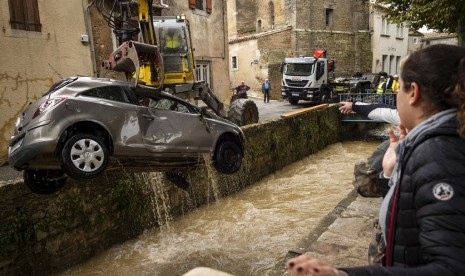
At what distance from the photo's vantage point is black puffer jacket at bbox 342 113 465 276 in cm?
109

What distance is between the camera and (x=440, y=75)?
1.25 m

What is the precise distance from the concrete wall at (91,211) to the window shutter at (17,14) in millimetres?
5284

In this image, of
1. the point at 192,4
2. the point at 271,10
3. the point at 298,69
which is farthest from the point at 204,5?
the point at 271,10

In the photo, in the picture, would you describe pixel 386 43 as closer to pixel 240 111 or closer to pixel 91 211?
pixel 240 111

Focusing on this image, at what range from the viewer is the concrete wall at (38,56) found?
29.8ft

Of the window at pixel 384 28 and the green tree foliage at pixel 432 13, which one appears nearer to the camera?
the green tree foliage at pixel 432 13

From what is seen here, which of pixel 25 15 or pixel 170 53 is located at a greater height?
pixel 25 15

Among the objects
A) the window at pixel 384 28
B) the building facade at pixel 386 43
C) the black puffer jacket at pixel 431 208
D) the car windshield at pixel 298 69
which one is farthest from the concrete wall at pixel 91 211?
the window at pixel 384 28

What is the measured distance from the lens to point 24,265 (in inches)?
221

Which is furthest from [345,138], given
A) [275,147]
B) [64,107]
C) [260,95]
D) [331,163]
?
[64,107]

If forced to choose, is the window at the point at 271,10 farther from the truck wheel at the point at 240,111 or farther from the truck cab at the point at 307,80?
the truck wheel at the point at 240,111

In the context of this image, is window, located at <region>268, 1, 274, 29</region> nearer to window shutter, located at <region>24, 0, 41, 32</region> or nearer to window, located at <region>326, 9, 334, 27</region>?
window, located at <region>326, 9, 334, 27</region>

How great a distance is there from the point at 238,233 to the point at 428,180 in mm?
7019

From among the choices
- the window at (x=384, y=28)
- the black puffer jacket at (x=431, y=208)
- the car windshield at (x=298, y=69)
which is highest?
the window at (x=384, y=28)
